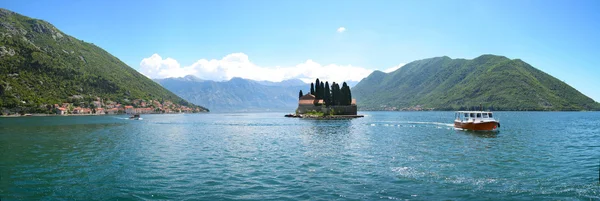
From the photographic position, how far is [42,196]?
1631 cm

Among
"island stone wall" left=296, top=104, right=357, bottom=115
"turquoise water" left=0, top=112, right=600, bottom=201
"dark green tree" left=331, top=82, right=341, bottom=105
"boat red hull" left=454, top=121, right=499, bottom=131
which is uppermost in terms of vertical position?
"dark green tree" left=331, top=82, right=341, bottom=105

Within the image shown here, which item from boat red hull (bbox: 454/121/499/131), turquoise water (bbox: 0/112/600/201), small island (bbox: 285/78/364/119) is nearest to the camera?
turquoise water (bbox: 0/112/600/201)

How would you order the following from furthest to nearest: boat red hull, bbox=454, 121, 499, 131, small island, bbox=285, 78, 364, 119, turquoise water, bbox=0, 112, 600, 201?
small island, bbox=285, 78, 364, 119
boat red hull, bbox=454, 121, 499, 131
turquoise water, bbox=0, 112, 600, 201

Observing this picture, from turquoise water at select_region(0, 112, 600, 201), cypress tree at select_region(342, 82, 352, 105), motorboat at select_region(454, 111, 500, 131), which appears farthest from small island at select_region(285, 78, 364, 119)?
turquoise water at select_region(0, 112, 600, 201)

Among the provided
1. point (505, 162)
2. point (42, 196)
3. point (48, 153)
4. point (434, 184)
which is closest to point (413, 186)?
point (434, 184)

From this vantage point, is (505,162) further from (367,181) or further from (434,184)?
(367,181)

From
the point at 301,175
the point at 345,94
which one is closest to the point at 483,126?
the point at 301,175

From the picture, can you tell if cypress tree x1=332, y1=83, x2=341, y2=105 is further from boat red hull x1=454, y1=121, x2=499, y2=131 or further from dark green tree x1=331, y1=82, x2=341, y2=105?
boat red hull x1=454, y1=121, x2=499, y2=131

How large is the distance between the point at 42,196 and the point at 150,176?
5703 millimetres

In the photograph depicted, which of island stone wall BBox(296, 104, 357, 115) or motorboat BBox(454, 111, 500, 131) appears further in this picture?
island stone wall BBox(296, 104, 357, 115)

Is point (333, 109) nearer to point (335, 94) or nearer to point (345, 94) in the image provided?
point (335, 94)

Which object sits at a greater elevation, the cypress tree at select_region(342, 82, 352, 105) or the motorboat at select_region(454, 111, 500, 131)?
the cypress tree at select_region(342, 82, 352, 105)

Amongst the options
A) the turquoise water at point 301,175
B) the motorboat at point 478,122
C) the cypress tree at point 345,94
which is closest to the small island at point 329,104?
the cypress tree at point 345,94

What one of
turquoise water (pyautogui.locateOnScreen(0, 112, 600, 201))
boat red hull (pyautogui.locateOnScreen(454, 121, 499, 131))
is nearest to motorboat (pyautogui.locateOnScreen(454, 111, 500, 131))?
boat red hull (pyautogui.locateOnScreen(454, 121, 499, 131))
